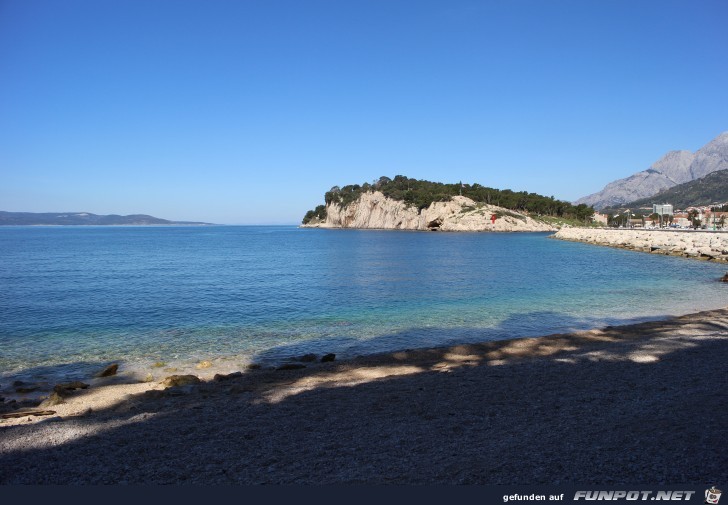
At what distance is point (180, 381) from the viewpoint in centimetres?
1378

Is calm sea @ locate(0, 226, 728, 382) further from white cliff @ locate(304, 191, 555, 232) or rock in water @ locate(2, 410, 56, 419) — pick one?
white cliff @ locate(304, 191, 555, 232)

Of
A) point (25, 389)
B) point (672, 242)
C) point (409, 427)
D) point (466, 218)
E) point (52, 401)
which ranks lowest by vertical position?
point (25, 389)

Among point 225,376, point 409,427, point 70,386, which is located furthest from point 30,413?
point 409,427

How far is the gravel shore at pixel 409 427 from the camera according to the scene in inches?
258

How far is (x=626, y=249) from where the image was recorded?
7781cm

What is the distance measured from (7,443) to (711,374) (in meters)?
15.9

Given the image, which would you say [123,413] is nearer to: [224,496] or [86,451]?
[86,451]

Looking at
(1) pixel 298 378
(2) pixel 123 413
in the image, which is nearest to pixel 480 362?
(1) pixel 298 378

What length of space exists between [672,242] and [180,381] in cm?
7770

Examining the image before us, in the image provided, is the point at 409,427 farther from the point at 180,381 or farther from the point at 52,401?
the point at 52,401

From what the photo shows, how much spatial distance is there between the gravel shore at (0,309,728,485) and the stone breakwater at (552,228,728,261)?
5384 cm

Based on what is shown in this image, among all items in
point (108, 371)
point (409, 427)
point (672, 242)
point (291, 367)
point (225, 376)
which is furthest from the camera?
point (672, 242)

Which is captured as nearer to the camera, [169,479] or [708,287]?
[169,479]

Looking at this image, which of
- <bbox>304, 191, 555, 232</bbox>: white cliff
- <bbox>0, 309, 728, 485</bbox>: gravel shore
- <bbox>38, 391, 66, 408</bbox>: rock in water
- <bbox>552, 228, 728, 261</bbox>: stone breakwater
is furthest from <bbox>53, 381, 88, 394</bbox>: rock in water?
<bbox>304, 191, 555, 232</bbox>: white cliff
